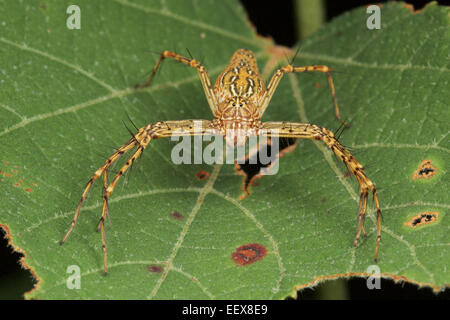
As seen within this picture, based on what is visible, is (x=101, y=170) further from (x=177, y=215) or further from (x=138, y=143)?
(x=177, y=215)

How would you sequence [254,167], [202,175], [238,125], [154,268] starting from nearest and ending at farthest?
[154,268] < [202,175] < [254,167] < [238,125]

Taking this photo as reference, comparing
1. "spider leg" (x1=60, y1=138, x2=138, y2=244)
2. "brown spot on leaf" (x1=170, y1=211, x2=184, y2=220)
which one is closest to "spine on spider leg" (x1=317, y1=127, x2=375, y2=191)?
"brown spot on leaf" (x1=170, y1=211, x2=184, y2=220)

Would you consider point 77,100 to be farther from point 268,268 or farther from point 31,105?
point 268,268

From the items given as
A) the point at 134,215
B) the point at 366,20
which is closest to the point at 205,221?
the point at 134,215

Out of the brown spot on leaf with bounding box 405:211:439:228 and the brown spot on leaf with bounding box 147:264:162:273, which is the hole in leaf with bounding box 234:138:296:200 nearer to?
the brown spot on leaf with bounding box 147:264:162:273

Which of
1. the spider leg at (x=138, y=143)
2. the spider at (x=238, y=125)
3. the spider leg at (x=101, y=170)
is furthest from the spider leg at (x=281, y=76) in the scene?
the spider leg at (x=101, y=170)

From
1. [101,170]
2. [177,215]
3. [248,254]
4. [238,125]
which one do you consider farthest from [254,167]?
[101,170]
